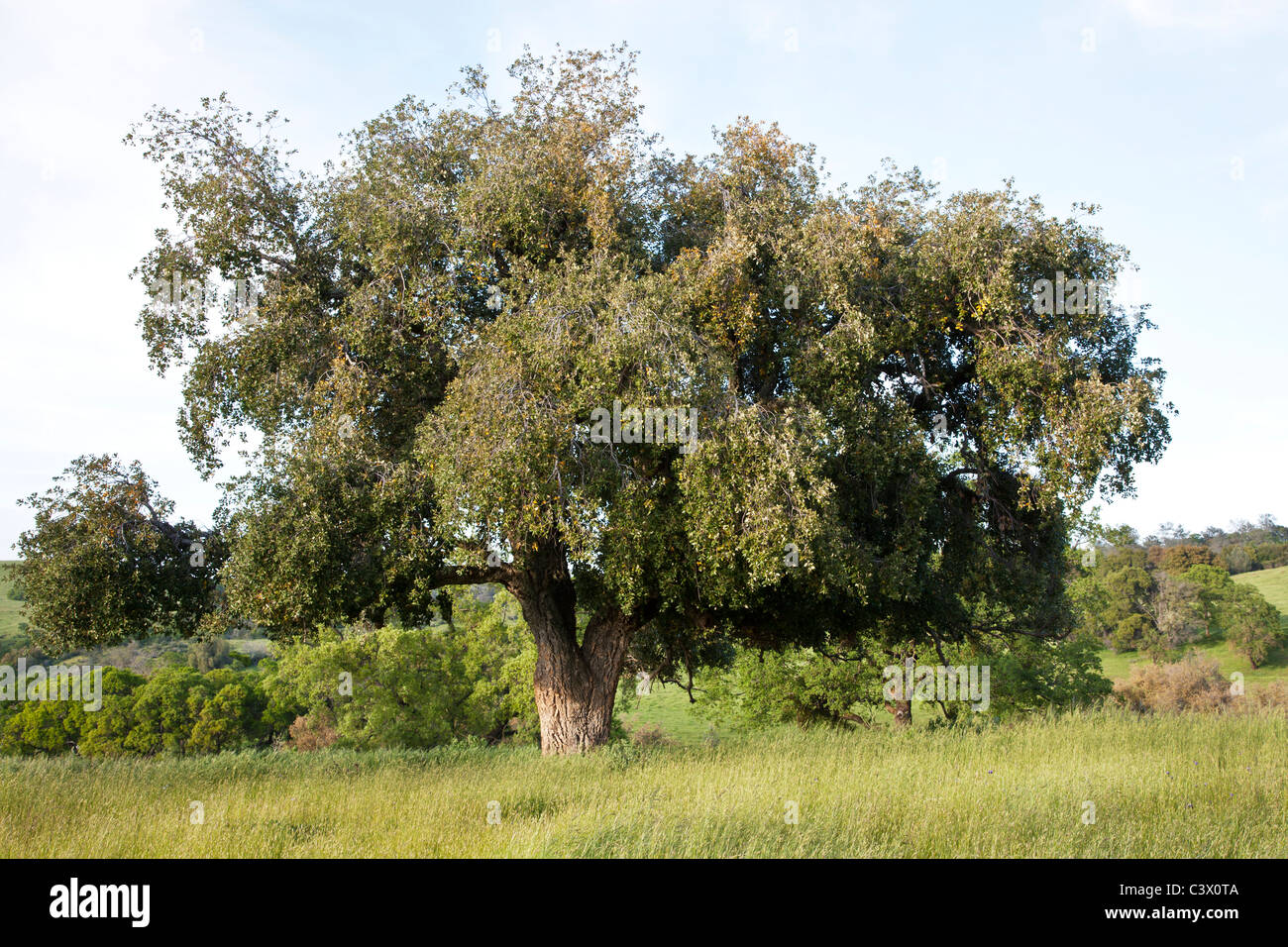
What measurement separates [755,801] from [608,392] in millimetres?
6634

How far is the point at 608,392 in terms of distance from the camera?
44.6ft

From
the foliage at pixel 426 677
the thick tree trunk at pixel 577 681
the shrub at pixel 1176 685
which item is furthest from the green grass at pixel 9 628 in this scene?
the shrub at pixel 1176 685

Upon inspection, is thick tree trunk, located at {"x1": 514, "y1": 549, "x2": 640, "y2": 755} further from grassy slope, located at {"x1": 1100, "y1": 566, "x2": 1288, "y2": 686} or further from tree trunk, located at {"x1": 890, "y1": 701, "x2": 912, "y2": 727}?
grassy slope, located at {"x1": 1100, "y1": 566, "x2": 1288, "y2": 686}

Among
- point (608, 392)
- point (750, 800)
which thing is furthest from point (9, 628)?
point (750, 800)

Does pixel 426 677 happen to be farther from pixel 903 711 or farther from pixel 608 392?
pixel 608 392

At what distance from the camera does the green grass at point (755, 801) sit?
862 cm

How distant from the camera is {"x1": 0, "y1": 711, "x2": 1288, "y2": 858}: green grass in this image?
862 cm

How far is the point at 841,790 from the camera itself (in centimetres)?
1061

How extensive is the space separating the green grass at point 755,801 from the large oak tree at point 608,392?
2.93m

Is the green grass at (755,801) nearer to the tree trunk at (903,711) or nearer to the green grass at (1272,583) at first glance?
the tree trunk at (903,711)

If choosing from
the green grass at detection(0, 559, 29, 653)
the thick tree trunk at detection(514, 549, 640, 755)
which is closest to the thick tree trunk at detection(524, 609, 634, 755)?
the thick tree trunk at detection(514, 549, 640, 755)
